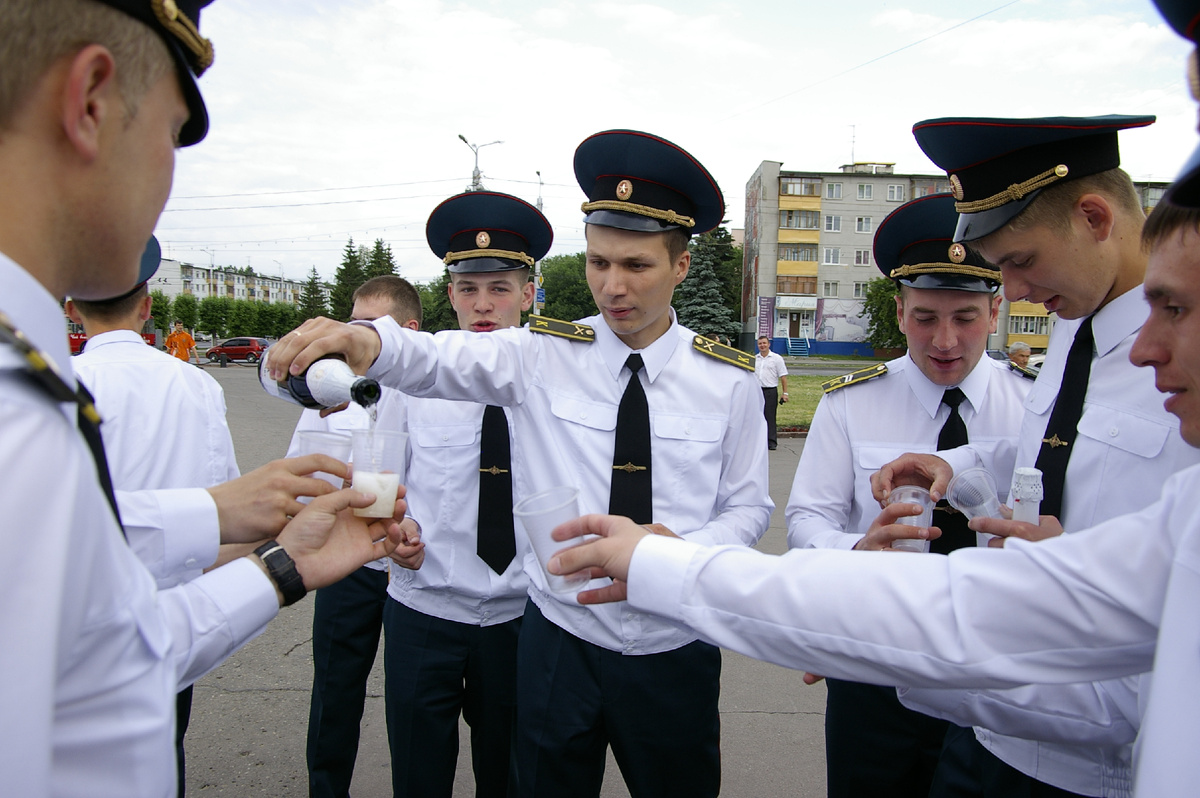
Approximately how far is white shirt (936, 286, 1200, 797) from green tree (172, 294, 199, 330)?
8858 centimetres

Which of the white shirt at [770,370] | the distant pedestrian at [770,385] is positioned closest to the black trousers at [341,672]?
the distant pedestrian at [770,385]

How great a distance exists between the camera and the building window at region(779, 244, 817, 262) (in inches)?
2287

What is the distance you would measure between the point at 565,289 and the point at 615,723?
77.7 metres

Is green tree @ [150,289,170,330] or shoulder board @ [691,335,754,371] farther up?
green tree @ [150,289,170,330]

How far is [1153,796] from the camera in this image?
104 cm

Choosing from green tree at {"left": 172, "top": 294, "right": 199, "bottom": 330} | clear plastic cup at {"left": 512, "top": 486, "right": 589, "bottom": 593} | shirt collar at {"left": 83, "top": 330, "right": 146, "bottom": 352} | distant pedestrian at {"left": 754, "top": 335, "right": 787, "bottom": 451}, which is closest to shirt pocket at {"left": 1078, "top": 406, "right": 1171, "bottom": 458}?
clear plastic cup at {"left": 512, "top": 486, "right": 589, "bottom": 593}

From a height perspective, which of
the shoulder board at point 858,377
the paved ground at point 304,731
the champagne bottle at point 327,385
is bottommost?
the paved ground at point 304,731

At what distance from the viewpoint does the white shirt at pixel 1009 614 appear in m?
1.08

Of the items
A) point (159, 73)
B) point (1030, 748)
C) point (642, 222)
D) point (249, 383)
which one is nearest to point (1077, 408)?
point (1030, 748)

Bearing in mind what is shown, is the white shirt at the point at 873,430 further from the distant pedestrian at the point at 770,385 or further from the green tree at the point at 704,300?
the green tree at the point at 704,300

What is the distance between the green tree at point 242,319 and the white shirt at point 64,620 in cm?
8499

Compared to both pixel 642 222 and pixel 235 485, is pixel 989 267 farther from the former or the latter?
pixel 235 485

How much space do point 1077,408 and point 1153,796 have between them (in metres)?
1.33

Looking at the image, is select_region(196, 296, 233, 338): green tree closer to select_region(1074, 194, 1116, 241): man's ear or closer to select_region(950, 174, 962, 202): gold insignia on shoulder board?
select_region(950, 174, 962, 202): gold insignia on shoulder board
